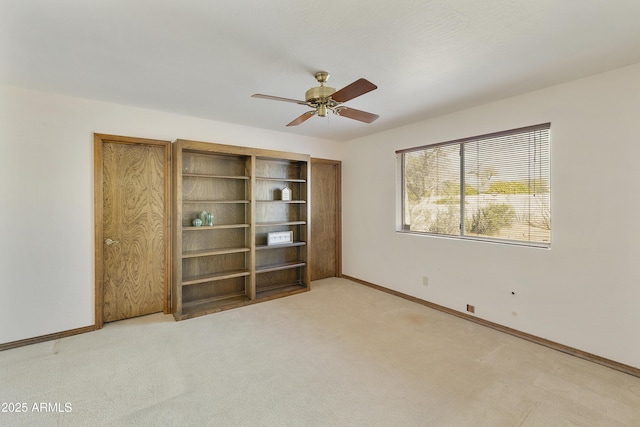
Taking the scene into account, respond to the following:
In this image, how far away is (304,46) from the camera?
2010 mm

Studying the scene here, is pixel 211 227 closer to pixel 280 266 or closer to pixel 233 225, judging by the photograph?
pixel 233 225

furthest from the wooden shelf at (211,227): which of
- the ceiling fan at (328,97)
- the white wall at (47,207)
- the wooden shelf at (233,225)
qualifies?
the ceiling fan at (328,97)

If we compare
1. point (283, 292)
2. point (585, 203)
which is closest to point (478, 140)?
point (585, 203)

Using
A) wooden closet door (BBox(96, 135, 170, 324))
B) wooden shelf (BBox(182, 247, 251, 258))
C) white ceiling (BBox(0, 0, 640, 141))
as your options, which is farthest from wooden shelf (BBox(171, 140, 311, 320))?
white ceiling (BBox(0, 0, 640, 141))

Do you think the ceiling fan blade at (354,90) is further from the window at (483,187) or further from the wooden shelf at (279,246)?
the wooden shelf at (279,246)

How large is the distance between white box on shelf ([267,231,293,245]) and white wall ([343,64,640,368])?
2120 millimetres

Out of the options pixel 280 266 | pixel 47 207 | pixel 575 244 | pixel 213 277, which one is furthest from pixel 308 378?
pixel 47 207

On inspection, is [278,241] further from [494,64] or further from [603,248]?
[603,248]

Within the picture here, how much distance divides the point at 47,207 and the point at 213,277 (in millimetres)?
1810

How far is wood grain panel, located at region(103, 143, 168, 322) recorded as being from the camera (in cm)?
327

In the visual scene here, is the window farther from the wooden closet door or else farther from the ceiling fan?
the wooden closet door

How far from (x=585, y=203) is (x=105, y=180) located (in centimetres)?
481

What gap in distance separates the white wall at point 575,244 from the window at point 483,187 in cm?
15

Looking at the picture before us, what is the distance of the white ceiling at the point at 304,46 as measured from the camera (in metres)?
1.63
